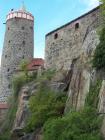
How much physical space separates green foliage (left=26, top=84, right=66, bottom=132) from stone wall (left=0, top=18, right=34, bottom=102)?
22280 millimetres

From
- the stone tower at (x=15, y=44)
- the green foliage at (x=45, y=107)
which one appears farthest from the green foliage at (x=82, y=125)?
the stone tower at (x=15, y=44)

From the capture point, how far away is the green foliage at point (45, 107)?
A: 36.8m

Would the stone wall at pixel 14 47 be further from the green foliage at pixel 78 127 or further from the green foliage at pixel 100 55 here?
the green foliage at pixel 78 127

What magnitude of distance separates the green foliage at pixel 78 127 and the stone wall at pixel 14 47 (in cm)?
3140

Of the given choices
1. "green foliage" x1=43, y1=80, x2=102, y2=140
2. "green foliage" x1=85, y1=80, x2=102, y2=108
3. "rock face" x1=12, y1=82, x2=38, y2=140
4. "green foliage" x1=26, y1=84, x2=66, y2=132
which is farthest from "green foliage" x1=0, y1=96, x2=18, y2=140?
"green foliage" x1=85, y1=80, x2=102, y2=108

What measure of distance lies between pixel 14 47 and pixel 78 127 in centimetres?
3598

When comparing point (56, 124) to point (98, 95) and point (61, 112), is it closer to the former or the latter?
point (98, 95)

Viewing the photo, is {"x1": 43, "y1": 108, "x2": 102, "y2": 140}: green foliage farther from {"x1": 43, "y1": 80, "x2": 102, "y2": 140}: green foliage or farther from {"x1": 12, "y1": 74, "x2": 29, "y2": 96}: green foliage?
{"x1": 12, "y1": 74, "x2": 29, "y2": 96}: green foliage

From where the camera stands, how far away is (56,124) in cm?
3042

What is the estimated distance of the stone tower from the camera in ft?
205

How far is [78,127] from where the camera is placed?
2866 cm

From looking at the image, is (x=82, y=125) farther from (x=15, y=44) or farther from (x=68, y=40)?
(x=15, y=44)

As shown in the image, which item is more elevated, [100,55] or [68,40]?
[68,40]

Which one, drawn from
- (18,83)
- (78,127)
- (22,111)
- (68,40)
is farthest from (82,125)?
(18,83)
